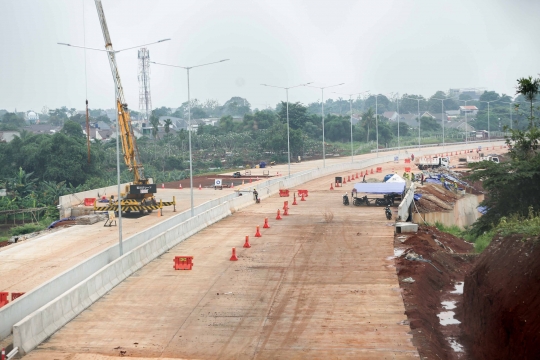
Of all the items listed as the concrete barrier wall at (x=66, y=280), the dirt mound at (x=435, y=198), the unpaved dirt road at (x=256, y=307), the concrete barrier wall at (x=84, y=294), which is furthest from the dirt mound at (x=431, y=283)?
the dirt mound at (x=435, y=198)

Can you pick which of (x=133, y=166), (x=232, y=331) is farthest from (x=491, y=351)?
(x=133, y=166)

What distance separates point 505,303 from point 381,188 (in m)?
33.5

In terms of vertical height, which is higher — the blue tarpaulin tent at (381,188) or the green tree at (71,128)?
the green tree at (71,128)

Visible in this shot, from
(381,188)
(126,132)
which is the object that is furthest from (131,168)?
(381,188)

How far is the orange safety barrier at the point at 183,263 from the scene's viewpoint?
31109 mm

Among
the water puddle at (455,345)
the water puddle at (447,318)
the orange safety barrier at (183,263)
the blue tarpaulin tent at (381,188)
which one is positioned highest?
the blue tarpaulin tent at (381,188)

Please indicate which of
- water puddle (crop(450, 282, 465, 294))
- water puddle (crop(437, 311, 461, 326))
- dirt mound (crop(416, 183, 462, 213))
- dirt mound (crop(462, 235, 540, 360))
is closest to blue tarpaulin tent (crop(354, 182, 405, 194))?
dirt mound (crop(416, 183, 462, 213))

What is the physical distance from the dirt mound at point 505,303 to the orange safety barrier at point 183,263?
11.5 m

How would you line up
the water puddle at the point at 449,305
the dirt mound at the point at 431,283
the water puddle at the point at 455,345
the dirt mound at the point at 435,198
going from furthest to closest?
1. the dirt mound at the point at 435,198
2. the water puddle at the point at 449,305
3. the water puddle at the point at 455,345
4. the dirt mound at the point at 431,283

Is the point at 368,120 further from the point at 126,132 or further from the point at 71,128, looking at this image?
the point at 126,132

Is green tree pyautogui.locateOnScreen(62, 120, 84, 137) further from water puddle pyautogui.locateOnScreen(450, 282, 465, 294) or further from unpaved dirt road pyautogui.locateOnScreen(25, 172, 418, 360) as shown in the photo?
water puddle pyautogui.locateOnScreen(450, 282, 465, 294)

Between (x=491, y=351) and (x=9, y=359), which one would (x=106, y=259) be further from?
(x=491, y=351)

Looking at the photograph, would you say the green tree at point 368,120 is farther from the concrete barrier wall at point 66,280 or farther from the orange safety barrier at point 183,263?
the orange safety barrier at point 183,263

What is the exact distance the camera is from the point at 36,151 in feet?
287
